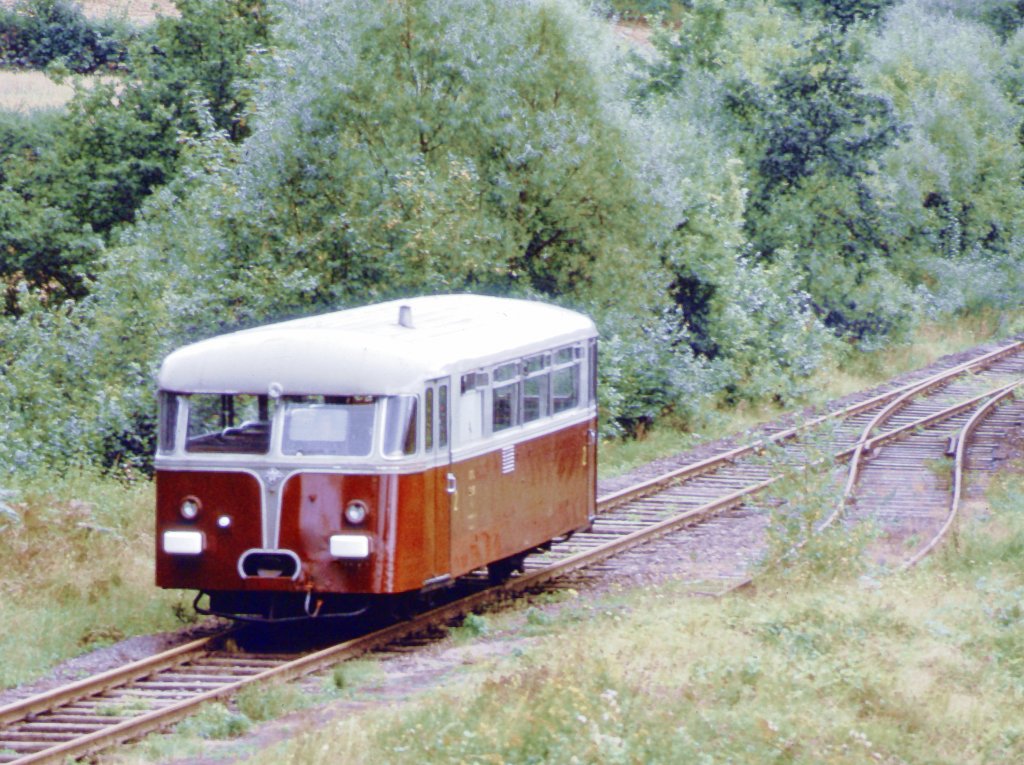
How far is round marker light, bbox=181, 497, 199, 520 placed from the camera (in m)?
12.4

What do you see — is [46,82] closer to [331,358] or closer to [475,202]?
[475,202]

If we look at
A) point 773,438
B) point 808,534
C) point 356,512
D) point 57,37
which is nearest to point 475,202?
point 773,438

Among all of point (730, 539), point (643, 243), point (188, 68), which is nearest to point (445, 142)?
point (643, 243)

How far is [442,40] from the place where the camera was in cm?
2317

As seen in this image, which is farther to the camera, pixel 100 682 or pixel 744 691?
pixel 100 682

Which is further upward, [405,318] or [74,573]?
[405,318]

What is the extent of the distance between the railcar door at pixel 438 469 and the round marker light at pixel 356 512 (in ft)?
1.93

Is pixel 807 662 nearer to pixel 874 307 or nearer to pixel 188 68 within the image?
pixel 874 307

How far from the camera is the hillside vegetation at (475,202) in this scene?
2225 cm

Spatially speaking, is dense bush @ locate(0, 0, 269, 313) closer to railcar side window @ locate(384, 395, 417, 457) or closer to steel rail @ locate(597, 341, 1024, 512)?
steel rail @ locate(597, 341, 1024, 512)

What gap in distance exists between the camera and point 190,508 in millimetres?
12375

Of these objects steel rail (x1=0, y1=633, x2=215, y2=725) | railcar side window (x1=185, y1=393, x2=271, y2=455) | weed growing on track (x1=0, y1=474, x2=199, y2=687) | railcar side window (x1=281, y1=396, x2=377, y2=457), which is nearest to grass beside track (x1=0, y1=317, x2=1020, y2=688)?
weed growing on track (x1=0, y1=474, x2=199, y2=687)

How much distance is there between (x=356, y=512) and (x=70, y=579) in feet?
11.2

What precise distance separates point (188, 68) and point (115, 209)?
3.79m
